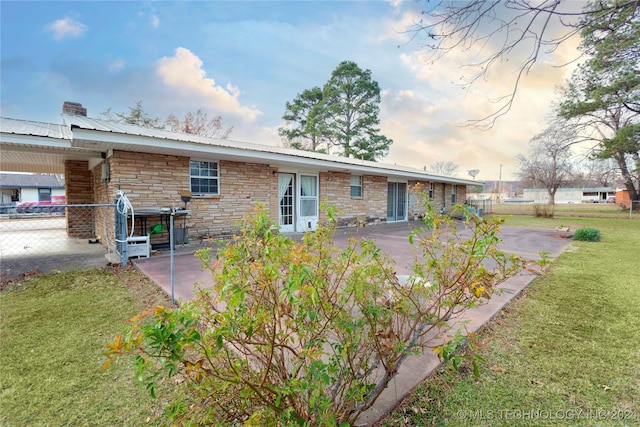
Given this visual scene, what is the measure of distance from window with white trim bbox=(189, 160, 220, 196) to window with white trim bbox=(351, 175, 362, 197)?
6.45 meters

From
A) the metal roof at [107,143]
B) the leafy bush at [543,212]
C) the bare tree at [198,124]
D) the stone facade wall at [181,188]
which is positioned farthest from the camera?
the bare tree at [198,124]

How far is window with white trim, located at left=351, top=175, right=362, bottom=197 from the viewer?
43.2 feet

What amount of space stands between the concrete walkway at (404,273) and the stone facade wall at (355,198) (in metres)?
1.25

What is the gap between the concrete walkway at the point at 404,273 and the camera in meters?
2.17

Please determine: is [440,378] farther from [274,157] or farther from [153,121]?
[153,121]

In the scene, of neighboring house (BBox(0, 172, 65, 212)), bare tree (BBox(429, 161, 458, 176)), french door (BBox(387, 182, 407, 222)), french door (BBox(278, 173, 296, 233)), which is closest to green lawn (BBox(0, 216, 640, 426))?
french door (BBox(278, 173, 296, 233))

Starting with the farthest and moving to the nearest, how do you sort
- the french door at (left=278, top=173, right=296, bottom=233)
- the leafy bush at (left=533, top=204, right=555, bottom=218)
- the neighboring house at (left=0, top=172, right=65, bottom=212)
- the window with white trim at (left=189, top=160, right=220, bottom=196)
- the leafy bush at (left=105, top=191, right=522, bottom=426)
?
the neighboring house at (left=0, top=172, right=65, bottom=212), the leafy bush at (left=533, top=204, right=555, bottom=218), the french door at (left=278, top=173, right=296, bottom=233), the window with white trim at (left=189, top=160, right=220, bottom=196), the leafy bush at (left=105, top=191, right=522, bottom=426)

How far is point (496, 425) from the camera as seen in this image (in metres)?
1.94

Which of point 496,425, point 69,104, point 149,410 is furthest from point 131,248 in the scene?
point 496,425

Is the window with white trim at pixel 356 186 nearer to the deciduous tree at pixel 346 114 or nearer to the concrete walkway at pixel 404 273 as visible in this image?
the concrete walkway at pixel 404 273

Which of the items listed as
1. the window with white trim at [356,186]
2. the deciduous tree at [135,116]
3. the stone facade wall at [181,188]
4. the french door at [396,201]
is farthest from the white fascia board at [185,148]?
the deciduous tree at [135,116]

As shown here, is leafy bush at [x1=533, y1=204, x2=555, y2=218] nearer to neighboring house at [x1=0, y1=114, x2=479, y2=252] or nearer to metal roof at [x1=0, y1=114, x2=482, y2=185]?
neighboring house at [x1=0, y1=114, x2=479, y2=252]

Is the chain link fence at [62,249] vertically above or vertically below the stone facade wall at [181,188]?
below

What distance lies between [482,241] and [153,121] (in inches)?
1051
